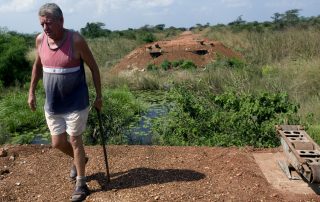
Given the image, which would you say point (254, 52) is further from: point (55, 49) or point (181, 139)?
point (55, 49)

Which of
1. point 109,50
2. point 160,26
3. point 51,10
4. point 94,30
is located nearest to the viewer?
point 51,10

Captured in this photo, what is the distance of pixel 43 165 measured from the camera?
5090mm

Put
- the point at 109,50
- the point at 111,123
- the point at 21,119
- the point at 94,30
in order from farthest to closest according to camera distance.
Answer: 1. the point at 94,30
2. the point at 109,50
3. the point at 21,119
4. the point at 111,123

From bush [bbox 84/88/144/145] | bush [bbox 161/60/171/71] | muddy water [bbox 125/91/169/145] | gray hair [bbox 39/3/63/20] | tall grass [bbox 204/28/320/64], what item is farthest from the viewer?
bush [bbox 161/60/171/71]

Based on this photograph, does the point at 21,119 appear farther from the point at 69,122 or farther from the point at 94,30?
the point at 94,30

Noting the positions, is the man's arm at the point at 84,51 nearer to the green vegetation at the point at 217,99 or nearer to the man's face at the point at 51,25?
the man's face at the point at 51,25

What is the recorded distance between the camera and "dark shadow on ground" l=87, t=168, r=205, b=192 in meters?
4.45

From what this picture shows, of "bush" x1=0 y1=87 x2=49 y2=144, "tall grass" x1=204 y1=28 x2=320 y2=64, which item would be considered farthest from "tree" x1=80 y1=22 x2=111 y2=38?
"bush" x1=0 y1=87 x2=49 y2=144

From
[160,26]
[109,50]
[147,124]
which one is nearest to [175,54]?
[109,50]

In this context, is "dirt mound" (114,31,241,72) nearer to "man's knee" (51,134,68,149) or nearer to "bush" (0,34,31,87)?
"bush" (0,34,31,87)

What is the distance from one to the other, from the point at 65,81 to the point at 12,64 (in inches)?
574

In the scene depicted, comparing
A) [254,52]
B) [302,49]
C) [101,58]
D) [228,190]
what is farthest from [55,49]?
[101,58]

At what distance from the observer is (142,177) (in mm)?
4617

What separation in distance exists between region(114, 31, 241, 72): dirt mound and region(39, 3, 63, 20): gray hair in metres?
17.2
